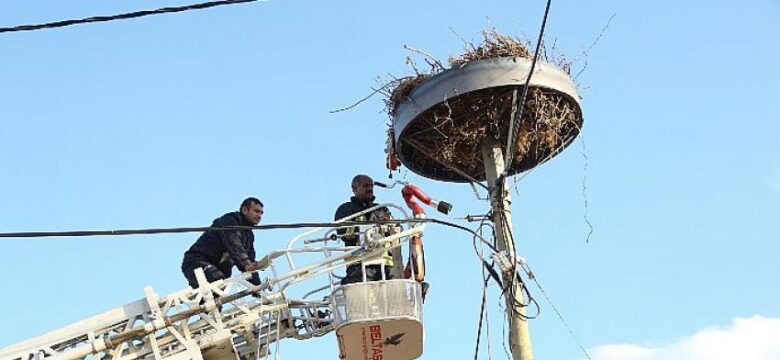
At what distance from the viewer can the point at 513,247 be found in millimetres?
10180

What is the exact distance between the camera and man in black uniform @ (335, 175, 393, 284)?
9.48m

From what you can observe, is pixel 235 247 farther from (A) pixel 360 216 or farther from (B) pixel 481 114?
(B) pixel 481 114

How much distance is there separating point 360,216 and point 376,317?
4.47ft

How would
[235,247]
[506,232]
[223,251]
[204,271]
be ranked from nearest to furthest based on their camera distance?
[204,271] → [235,247] → [223,251] → [506,232]

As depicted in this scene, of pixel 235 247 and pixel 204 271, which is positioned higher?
pixel 235 247

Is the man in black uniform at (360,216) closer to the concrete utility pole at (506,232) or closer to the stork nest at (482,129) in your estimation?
the stork nest at (482,129)

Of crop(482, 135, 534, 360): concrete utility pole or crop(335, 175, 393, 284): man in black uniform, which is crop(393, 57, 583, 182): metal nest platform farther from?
crop(335, 175, 393, 284): man in black uniform

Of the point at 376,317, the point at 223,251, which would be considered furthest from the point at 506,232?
the point at 223,251

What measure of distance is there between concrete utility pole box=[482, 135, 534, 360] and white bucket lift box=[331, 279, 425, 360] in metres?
1.06

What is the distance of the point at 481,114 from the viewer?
10742mm

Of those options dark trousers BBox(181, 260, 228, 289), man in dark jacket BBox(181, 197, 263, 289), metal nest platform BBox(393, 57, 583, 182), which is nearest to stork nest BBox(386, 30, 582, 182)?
metal nest platform BBox(393, 57, 583, 182)

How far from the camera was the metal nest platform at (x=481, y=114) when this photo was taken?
10469 millimetres

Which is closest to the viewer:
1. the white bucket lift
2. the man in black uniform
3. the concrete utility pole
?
the white bucket lift

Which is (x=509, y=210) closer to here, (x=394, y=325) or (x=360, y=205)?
(x=360, y=205)
